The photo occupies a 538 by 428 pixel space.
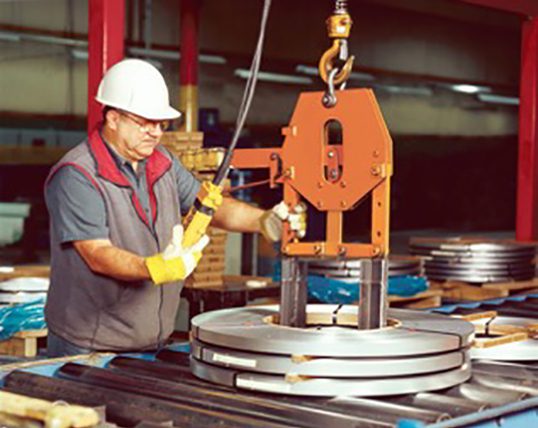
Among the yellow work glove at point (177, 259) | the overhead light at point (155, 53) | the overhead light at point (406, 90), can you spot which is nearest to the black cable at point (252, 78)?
the yellow work glove at point (177, 259)

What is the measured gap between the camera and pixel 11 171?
13.4 m

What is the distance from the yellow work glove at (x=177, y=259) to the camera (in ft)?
9.41

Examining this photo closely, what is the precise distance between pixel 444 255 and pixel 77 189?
4.48 metres

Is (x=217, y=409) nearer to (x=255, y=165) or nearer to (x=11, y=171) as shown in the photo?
(x=255, y=165)

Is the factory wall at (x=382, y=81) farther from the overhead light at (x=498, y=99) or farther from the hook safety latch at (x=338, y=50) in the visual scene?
the hook safety latch at (x=338, y=50)

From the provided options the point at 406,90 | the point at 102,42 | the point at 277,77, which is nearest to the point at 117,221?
the point at 102,42

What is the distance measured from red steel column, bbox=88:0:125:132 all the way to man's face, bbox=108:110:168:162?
161 cm

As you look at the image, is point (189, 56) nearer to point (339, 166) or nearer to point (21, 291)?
point (21, 291)

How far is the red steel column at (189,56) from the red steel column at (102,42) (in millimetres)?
4813

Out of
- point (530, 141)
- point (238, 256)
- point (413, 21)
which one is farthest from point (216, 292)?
point (413, 21)

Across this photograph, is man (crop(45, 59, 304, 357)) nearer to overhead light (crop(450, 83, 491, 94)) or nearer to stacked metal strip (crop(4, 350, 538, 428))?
stacked metal strip (crop(4, 350, 538, 428))

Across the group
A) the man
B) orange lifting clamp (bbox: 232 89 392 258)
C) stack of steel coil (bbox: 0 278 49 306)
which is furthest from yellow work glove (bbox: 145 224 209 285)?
stack of steel coil (bbox: 0 278 49 306)

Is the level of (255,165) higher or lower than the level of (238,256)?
higher

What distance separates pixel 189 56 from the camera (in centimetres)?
1033
